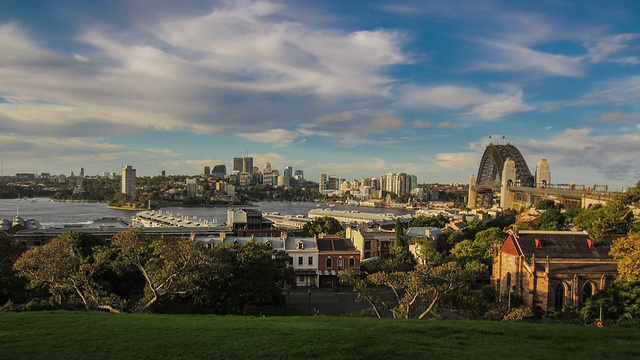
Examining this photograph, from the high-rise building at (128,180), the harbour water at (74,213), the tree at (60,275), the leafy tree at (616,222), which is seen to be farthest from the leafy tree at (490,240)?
the high-rise building at (128,180)

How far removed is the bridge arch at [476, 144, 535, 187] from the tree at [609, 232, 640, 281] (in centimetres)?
11094

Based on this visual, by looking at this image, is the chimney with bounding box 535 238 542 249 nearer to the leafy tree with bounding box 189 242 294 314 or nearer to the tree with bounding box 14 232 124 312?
the leafy tree with bounding box 189 242 294 314

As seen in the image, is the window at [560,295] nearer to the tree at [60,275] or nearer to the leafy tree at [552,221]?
the leafy tree at [552,221]

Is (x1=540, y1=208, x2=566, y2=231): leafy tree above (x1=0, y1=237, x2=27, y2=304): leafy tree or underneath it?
above

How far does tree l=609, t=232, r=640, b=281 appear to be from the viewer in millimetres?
16820

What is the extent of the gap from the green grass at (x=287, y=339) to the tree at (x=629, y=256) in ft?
18.9

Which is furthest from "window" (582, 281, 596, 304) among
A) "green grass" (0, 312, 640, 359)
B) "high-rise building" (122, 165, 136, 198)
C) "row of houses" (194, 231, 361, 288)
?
"high-rise building" (122, 165, 136, 198)

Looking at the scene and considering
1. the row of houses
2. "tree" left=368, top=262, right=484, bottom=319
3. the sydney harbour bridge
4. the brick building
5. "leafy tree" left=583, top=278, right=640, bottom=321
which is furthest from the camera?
the sydney harbour bridge

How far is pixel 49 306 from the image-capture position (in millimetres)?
15422

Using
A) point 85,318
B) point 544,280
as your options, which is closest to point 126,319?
point 85,318

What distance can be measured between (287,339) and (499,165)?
135684 millimetres

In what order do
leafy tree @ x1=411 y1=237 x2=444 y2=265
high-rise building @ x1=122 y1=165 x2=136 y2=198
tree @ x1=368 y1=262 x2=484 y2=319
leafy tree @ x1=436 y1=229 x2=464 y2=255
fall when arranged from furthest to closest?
high-rise building @ x1=122 y1=165 x2=136 y2=198 → leafy tree @ x1=436 y1=229 x2=464 y2=255 → leafy tree @ x1=411 y1=237 x2=444 y2=265 → tree @ x1=368 y1=262 x2=484 y2=319

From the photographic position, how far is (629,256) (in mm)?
17047

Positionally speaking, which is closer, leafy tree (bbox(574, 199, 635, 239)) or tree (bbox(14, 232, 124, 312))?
tree (bbox(14, 232, 124, 312))
